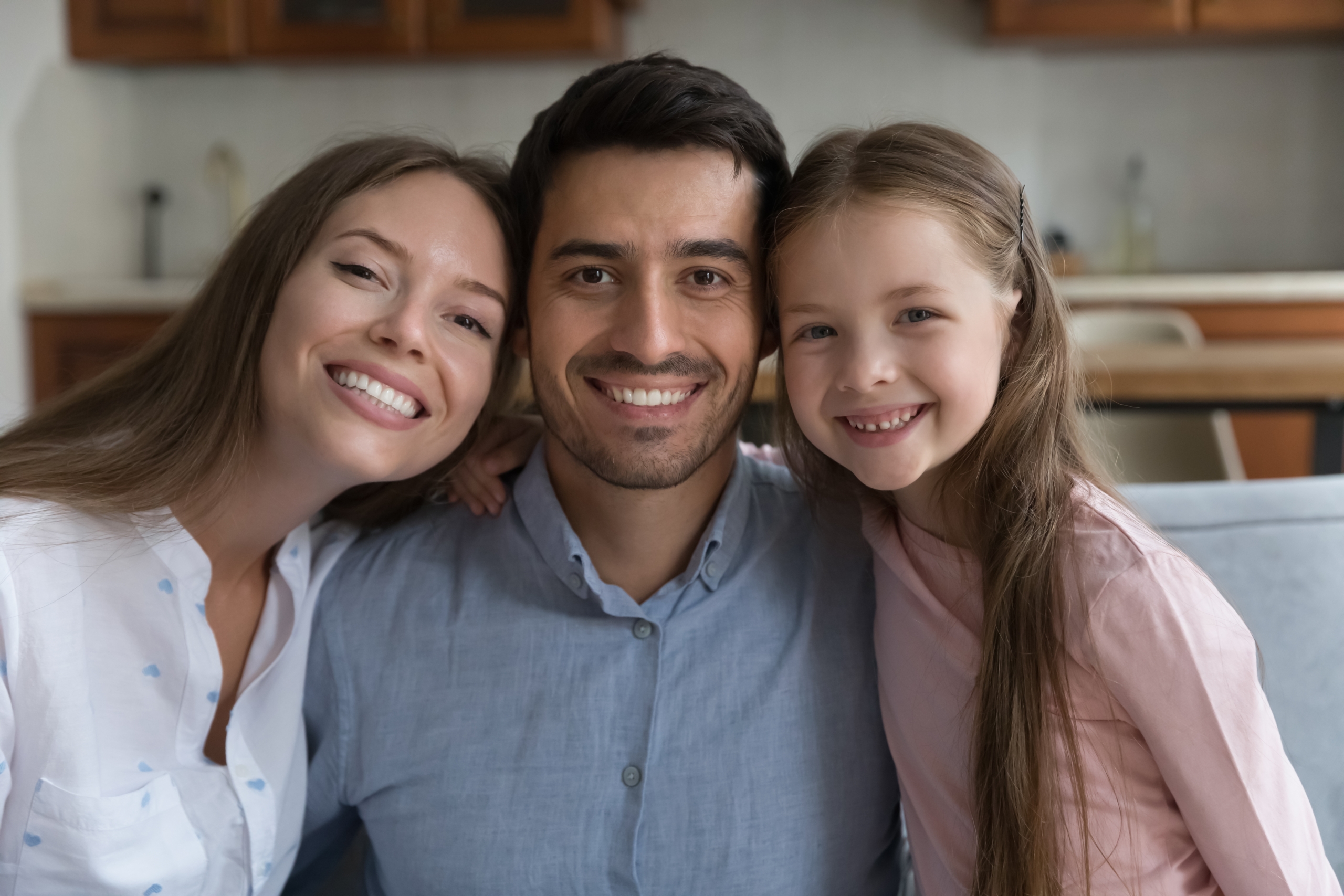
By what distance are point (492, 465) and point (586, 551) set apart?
192mm

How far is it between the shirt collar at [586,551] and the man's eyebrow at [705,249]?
285 millimetres

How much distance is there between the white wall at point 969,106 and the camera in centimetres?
439

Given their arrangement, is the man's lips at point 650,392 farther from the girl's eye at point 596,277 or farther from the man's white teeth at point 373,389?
the man's white teeth at point 373,389

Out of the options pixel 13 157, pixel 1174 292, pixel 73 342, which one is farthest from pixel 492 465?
pixel 13 157

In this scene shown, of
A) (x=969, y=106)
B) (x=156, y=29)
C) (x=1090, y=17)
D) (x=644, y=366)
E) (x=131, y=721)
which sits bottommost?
(x=131, y=721)

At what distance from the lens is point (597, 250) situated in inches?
49.1

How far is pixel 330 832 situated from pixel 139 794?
0.33 meters

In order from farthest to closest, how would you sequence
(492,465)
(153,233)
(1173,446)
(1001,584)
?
(153,233)
(1173,446)
(492,465)
(1001,584)

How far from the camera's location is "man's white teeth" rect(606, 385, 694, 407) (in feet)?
4.08

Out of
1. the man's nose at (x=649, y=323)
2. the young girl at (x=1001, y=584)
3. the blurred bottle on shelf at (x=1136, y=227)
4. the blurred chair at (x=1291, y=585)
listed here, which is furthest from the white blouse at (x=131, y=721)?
the blurred bottle on shelf at (x=1136, y=227)

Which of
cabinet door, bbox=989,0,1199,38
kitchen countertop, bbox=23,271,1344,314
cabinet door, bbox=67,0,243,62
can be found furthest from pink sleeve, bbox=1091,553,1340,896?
cabinet door, bbox=67,0,243,62

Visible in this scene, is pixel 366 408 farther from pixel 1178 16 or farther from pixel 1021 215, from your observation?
pixel 1178 16

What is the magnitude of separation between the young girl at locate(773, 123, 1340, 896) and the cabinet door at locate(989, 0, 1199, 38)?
3.14 m

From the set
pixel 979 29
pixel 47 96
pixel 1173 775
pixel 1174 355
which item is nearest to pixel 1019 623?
pixel 1173 775
